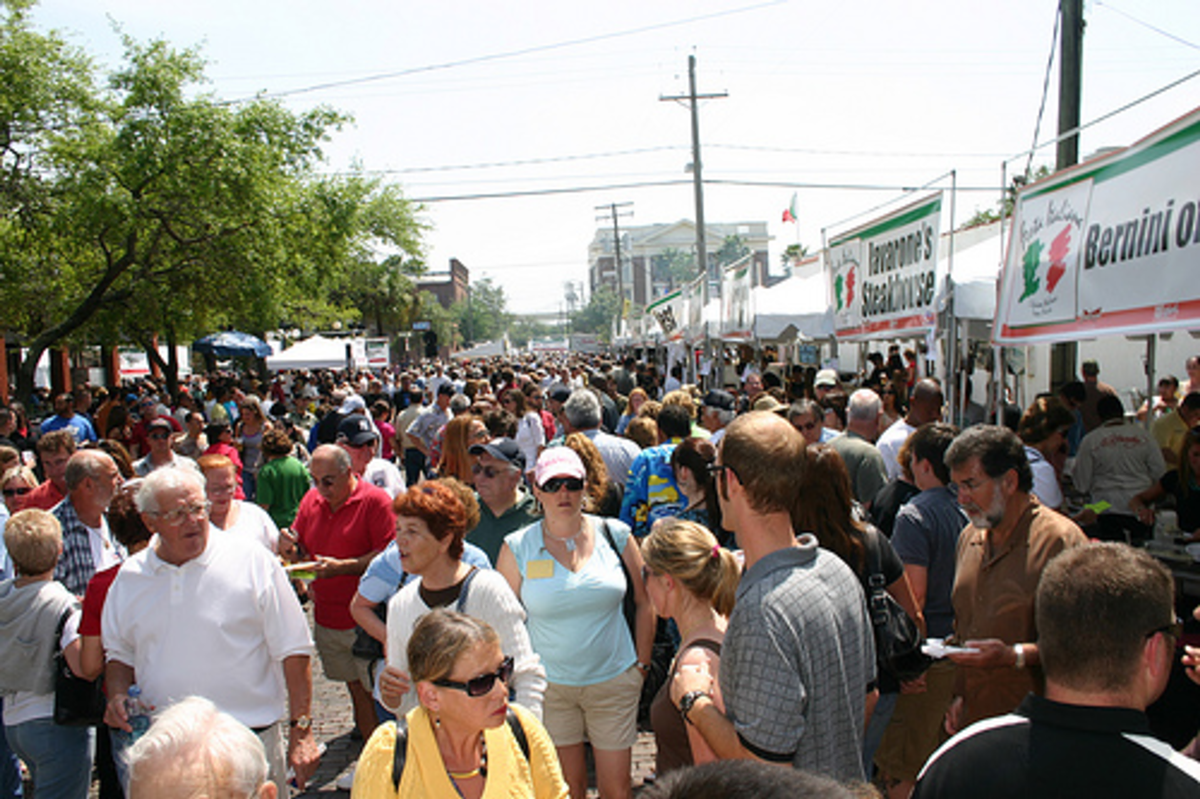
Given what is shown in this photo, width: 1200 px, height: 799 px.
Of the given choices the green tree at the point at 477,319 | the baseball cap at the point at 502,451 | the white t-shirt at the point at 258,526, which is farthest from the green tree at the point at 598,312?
the baseball cap at the point at 502,451

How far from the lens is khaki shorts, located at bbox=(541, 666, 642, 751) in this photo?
3.92 meters

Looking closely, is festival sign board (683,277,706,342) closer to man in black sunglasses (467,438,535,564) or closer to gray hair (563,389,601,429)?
gray hair (563,389,601,429)

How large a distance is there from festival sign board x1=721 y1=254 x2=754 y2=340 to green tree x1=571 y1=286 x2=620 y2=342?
116m

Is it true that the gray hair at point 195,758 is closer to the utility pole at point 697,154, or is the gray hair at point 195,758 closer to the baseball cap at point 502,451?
the baseball cap at point 502,451

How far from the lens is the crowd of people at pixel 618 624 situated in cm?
191

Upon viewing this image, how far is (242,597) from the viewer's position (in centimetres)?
354

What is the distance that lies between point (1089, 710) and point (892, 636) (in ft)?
5.17

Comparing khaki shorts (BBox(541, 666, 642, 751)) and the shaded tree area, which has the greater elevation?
the shaded tree area

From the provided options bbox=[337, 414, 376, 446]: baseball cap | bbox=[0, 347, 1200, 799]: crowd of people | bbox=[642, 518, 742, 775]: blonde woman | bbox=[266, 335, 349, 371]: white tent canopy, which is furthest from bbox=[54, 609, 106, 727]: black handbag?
bbox=[266, 335, 349, 371]: white tent canopy

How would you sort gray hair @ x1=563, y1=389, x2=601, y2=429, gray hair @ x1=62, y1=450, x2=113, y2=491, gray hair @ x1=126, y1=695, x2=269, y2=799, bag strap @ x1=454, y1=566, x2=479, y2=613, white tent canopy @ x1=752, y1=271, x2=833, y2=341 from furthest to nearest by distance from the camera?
white tent canopy @ x1=752, y1=271, x2=833, y2=341, gray hair @ x1=563, y1=389, x2=601, y2=429, gray hair @ x1=62, y1=450, x2=113, y2=491, bag strap @ x1=454, y1=566, x2=479, y2=613, gray hair @ x1=126, y1=695, x2=269, y2=799

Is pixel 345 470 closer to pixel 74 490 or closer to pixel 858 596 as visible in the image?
pixel 74 490

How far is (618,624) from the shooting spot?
13.2 feet

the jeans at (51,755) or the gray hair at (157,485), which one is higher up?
the gray hair at (157,485)

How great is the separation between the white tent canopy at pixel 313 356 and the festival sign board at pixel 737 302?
40.6 ft
